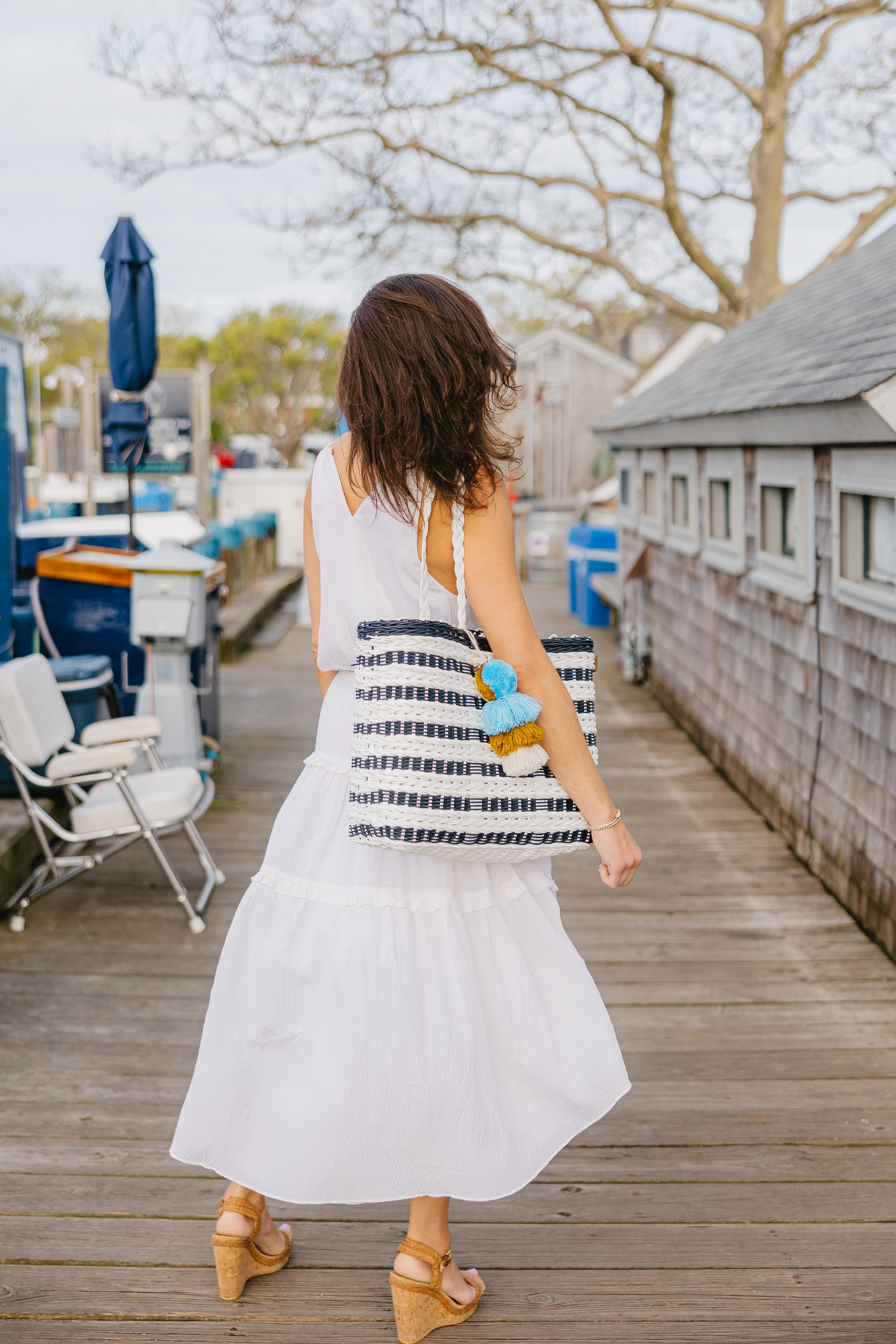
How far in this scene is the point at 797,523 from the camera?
5.59 m

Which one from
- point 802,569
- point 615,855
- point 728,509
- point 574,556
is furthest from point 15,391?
point 574,556

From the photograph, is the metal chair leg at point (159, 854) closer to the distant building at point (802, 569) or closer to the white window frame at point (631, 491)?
the distant building at point (802, 569)

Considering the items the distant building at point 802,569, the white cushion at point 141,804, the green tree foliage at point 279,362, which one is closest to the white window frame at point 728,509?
the distant building at point 802,569

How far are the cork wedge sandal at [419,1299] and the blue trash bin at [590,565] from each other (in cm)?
1201

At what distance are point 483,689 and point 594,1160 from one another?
1570 mm

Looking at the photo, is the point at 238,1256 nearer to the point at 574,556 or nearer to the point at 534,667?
the point at 534,667

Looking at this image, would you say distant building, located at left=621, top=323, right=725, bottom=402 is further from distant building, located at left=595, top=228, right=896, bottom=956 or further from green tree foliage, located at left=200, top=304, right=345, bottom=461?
distant building, located at left=595, top=228, right=896, bottom=956

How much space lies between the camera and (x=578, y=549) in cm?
1502

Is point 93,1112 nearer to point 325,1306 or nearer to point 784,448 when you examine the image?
point 325,1306

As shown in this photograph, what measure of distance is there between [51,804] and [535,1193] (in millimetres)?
2991

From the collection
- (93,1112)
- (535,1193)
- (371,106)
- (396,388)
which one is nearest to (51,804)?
(93,1112)

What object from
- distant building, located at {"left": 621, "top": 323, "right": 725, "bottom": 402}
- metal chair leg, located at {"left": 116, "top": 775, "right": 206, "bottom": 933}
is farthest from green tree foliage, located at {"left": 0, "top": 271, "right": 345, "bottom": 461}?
metal chair leg, located at {"left": 116, "top": 775, "right": 206, "bottom": 933}

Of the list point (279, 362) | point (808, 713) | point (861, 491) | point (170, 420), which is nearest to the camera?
point (861, 491)

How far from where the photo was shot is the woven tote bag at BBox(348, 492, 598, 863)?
76.2 inches
